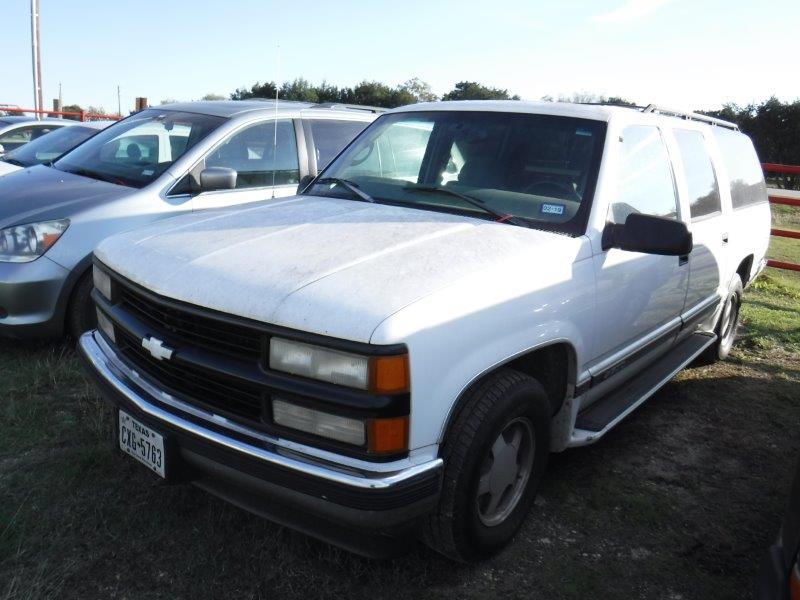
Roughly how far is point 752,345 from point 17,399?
216 inches

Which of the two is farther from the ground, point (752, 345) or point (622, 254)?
point (622, 254)

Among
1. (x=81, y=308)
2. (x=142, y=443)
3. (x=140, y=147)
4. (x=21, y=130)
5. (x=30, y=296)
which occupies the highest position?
(x=21, y=130)

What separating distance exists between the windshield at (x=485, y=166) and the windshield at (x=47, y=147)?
394 cm

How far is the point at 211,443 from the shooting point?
7.72 feet

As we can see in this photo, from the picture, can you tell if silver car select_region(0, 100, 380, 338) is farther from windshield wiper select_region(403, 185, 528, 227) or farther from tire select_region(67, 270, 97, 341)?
windshield wiper select_region(403, 185, 528, 227)

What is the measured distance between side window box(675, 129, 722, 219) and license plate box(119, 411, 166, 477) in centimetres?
306

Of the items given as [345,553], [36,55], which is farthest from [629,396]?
[36,55]

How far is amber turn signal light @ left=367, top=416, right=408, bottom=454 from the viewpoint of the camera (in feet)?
6.99

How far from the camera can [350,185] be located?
3654 mm

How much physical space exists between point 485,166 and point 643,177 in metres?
0.81

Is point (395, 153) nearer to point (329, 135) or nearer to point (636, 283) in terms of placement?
point (636, 283)

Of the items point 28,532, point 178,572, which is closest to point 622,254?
point 178,572

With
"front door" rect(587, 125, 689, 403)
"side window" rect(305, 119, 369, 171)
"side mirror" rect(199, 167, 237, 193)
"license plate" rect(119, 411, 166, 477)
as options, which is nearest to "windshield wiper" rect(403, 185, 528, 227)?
"front door" rect(587, 125, 689, 403)

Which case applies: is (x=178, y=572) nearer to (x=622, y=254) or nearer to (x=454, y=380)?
(x=454, y=380)
